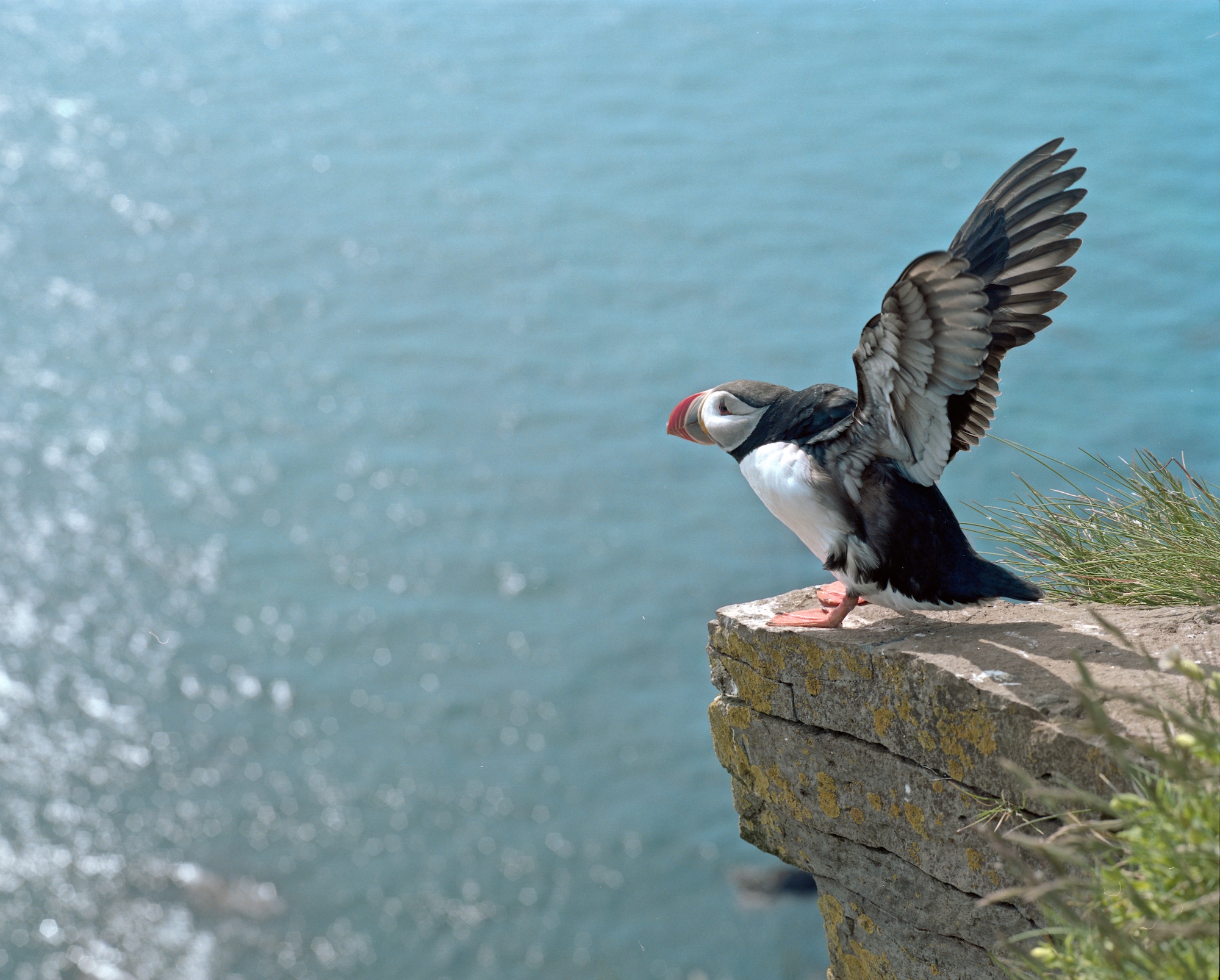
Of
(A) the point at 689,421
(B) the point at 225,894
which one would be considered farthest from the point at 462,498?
(A) the point at 689,421

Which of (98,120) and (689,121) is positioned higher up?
(98,120)

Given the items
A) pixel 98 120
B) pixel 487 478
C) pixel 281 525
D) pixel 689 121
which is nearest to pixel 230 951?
pixel 281 525

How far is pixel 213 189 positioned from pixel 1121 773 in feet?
100

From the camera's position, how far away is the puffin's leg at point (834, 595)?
3.89 m

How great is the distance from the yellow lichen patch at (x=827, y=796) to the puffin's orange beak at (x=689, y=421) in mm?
1168

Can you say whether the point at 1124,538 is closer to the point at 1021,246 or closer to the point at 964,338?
the point at 1021,246

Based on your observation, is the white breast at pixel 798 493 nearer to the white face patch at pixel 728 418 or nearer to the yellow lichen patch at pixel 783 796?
the white face patch at pixel 728 418

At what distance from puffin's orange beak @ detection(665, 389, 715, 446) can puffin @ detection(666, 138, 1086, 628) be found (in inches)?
12.2

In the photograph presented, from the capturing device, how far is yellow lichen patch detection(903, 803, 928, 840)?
3.27 meters

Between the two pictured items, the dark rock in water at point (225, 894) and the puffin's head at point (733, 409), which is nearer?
the puffin's head at point (733, 409)

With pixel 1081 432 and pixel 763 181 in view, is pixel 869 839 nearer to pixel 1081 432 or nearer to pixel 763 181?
pixel 1081 432

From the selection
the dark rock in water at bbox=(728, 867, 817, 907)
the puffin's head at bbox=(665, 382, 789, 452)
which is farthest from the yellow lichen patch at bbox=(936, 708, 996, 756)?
the dark rock in water at bbox=(728, 867, 817, 907)

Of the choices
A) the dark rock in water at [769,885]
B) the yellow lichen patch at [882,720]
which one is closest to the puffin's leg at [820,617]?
the yellow lichen patch at [882,720]

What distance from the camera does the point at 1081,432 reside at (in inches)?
661
